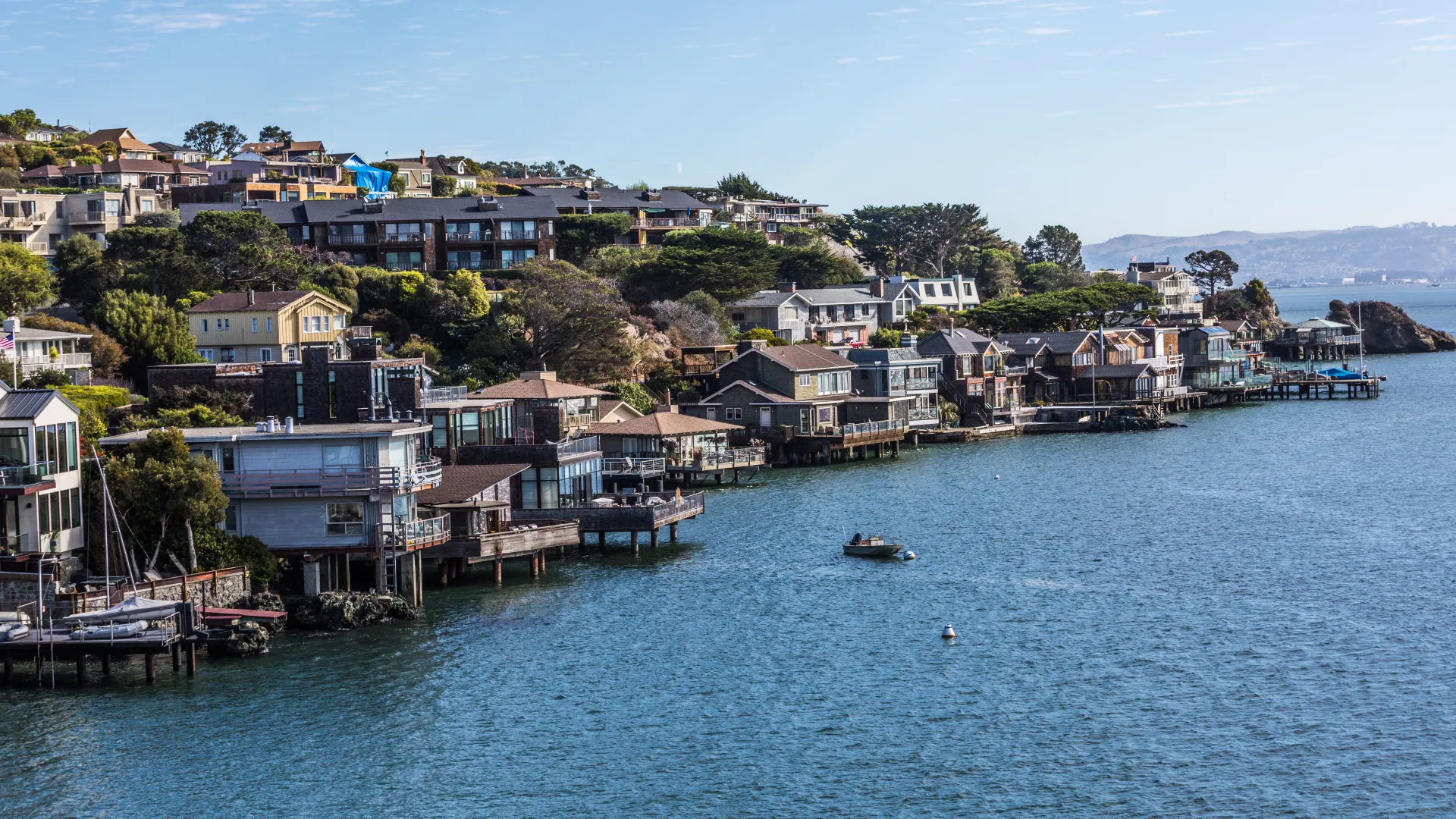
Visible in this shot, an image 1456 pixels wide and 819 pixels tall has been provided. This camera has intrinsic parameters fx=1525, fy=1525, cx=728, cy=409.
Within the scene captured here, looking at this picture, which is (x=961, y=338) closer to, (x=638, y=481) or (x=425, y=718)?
(x=638, y=481)

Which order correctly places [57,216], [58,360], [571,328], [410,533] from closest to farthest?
[410,533], [58,360], [571,328], [57,216]

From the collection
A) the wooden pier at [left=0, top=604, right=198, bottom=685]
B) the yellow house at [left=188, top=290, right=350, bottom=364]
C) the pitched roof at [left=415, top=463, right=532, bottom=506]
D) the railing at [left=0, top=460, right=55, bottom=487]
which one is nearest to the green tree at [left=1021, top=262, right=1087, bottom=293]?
the yellow house at [left=188, top=290, right=350, bottom=364]

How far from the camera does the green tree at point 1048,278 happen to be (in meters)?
186

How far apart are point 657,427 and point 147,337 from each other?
30140 mm

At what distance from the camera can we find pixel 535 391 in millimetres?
79250

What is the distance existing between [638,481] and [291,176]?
87231 millimetres

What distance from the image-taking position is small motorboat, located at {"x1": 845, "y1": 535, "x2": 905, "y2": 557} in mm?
63312

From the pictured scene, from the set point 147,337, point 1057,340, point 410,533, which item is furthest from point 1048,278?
point 410,533

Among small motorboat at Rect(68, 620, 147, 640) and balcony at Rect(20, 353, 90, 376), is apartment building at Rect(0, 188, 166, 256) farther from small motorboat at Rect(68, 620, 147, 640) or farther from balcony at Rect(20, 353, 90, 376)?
small motorboat at Rect(68, 620, 147, 640)

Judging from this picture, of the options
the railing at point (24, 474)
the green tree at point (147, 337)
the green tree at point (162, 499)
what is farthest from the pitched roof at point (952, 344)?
the railing at point (24, 474)

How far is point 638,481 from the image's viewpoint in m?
76.9

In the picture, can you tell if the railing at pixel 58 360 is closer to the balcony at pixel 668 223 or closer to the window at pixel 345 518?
the window at pixel 345 518

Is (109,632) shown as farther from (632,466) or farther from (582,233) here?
(582,233)

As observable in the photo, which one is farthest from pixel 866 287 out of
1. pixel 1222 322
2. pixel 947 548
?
pixel 947 548
